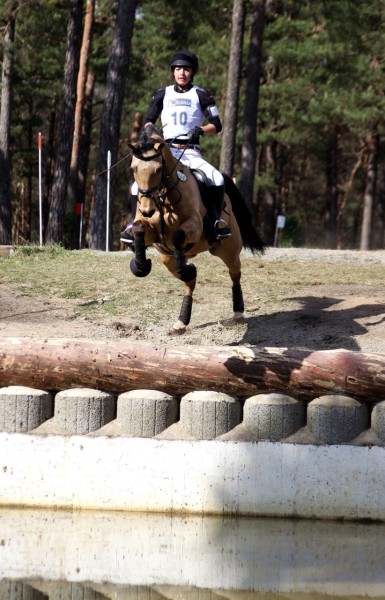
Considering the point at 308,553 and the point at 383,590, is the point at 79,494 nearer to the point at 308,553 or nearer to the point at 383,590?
the point at 308,553

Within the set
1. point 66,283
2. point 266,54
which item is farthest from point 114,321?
point 266,54

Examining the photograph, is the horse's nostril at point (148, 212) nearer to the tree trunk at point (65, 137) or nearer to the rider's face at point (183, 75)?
the rider's face at point (183, 75)

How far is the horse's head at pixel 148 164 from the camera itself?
32.9 ft

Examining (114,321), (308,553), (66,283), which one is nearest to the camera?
(308,553)

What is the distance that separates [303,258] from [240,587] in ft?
47.1

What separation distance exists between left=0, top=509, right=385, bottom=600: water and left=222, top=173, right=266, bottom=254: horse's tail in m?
6.02

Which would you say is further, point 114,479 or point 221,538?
point 114,479

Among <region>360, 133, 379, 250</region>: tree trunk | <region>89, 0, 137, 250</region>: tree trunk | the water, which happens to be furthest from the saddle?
<region>360, 133, 379, 250</region>: tree trunk

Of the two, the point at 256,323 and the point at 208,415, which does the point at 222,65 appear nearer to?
the point at 256,323

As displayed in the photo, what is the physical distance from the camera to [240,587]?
6.21 m

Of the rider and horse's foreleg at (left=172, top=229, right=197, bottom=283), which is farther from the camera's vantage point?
the rider

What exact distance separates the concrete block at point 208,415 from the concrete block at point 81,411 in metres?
0.60

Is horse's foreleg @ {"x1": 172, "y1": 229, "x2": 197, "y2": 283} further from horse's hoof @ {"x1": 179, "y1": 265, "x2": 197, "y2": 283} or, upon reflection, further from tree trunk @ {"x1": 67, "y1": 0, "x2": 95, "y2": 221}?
tree trunk @ {"x1": 67, "y1": 0, "x2": 95, "y2": 221}

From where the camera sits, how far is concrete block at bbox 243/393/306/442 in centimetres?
821
